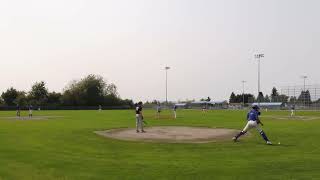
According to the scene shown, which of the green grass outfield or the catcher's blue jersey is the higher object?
the catcher's blue jersey

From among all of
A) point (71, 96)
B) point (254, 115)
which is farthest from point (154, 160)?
point (71, 96)

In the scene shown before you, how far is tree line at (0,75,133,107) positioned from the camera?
15300 cm

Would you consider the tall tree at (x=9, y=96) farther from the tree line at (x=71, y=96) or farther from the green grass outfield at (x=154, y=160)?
the green grass outfield at (x=154, y=160)

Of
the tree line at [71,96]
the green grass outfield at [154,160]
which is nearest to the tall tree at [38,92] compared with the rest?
the tree line at [71,96]

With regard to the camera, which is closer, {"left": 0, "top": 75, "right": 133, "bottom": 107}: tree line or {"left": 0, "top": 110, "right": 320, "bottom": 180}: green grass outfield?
{"left": 0, "top": 110, "right": 320, "bottom": 180}: green grass outfield

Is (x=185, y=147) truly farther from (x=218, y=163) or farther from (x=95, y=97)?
(x=95, y=97)

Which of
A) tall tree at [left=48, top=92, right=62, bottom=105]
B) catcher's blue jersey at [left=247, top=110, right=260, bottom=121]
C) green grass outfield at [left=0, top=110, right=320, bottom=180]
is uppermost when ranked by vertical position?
tall tree at [left=48, top=92, right=62, bottom=105]

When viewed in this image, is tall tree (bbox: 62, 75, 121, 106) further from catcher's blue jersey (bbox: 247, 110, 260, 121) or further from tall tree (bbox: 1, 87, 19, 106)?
catcher's blue jersey (bbox: 247, 110, 260, 121)

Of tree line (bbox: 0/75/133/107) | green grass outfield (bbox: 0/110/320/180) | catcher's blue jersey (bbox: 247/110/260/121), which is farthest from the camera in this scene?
tree line (bbox: 0/75/133/107)

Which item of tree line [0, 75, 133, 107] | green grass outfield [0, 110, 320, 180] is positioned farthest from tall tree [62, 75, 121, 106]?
green grass outfield [0, 110, 320, 180]

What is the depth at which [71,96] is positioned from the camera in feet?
506

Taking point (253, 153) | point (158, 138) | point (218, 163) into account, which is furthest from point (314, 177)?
point (158, 138)

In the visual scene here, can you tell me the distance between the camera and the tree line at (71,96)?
502 feet

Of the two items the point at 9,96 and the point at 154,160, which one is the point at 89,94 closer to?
the point at 9,96
